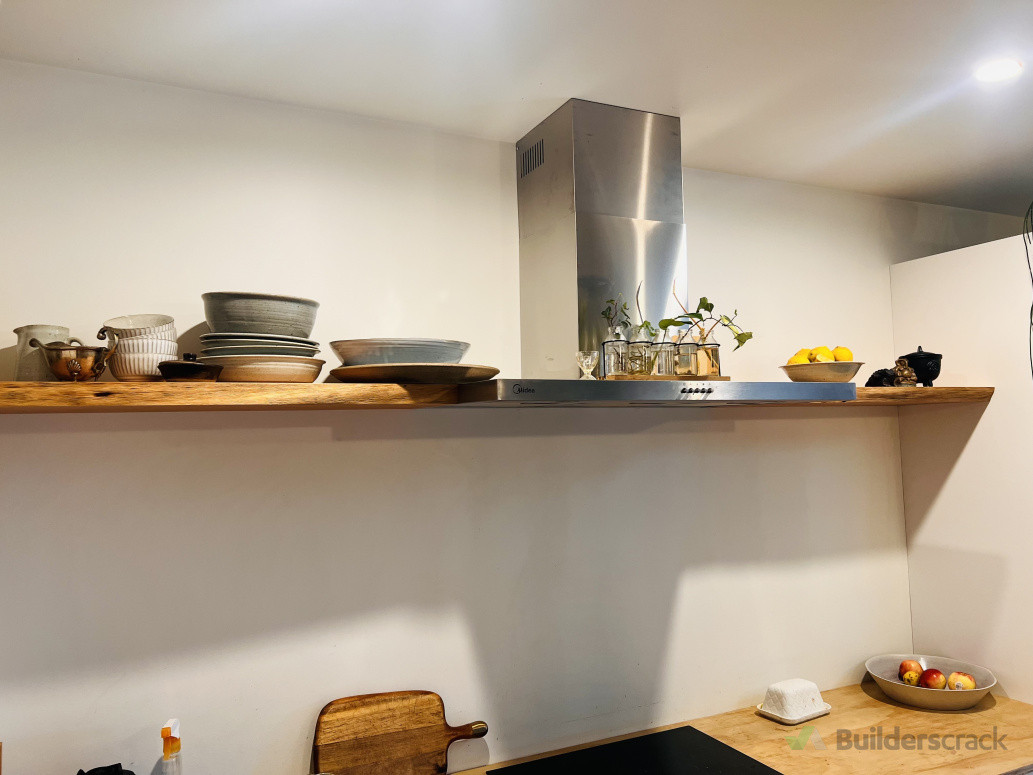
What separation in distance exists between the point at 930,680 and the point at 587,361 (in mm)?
1543

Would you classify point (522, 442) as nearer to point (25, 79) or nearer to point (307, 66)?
point (307, 66)

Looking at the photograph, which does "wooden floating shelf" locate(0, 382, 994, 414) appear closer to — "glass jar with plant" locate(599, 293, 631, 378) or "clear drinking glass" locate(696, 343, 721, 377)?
"glass jar with plant" locate(599, 293, 631, 378)

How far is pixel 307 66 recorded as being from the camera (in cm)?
160

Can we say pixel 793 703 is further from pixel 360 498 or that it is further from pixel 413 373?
pixel 413 373

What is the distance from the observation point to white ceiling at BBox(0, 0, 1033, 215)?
140 cm

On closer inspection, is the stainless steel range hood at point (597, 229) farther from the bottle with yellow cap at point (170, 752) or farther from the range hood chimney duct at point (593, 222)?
the bottle with yellow cap at point (170, 752)

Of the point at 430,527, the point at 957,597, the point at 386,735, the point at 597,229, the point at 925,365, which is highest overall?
the point at 597,229

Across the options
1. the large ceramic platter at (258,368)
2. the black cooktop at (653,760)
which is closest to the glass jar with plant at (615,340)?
the large ceramic platter at (258,368)

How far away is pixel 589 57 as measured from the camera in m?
1.59

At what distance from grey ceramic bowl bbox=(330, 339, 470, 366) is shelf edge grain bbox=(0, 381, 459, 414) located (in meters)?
0.08

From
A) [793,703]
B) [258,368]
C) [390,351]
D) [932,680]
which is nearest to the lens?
[258,368]

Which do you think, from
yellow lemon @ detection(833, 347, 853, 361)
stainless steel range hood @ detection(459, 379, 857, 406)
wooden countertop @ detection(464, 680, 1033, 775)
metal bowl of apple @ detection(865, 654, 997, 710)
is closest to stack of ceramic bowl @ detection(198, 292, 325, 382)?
stainless steel range hood @ detection(459, 379, 857, 406)

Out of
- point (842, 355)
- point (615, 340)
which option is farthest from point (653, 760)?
point (842, 355)

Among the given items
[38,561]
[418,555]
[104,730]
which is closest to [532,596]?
[418,555]
